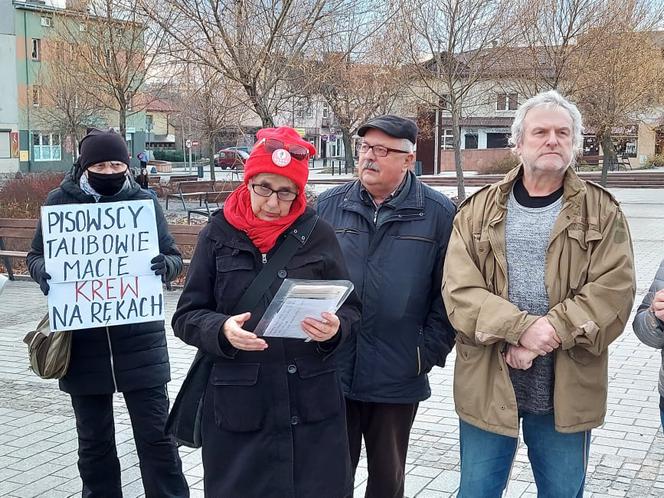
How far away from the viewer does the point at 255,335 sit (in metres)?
2.66

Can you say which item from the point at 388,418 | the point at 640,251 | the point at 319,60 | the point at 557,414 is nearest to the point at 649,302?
the point at 557,414

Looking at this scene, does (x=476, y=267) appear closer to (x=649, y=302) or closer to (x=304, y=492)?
(x=649, y=302)

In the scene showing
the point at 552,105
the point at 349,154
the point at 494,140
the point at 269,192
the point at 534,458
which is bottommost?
the point at 534,458

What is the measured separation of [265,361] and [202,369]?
29 centimetres

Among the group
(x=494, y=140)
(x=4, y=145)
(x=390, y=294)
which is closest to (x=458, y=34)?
(x=390, y=294)

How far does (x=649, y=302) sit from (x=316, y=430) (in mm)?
1433

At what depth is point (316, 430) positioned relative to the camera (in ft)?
9.43

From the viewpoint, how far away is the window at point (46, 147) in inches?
1972

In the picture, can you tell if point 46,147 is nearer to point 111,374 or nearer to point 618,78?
point 618,78

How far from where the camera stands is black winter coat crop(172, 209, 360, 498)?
2812 mm

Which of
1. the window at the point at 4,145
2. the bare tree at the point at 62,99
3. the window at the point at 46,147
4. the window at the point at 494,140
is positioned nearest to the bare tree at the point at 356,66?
the bare tree at the point at 62,99

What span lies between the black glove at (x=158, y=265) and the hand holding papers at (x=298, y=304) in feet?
4.70

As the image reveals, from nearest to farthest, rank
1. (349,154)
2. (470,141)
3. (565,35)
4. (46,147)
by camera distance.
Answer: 1. (565,35)
2. (349,154)
3. (46,147)
4. (470,141)

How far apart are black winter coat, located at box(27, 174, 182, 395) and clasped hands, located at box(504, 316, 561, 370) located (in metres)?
1.87
